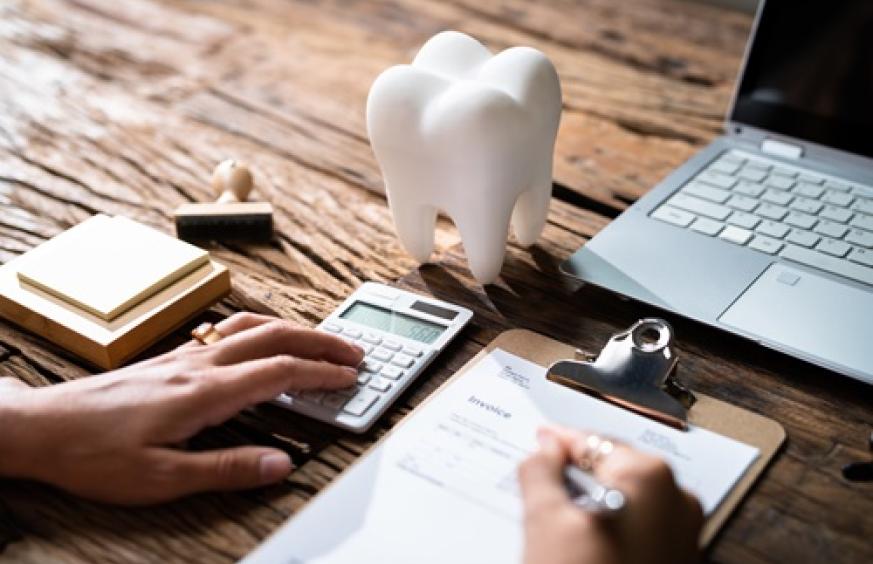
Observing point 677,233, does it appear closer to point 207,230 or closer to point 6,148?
point 207,230

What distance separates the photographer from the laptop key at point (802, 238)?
873 millimetres

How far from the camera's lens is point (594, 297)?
85cm

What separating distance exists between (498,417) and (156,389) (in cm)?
24

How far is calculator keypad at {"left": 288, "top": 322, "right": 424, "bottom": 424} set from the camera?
2.29ft

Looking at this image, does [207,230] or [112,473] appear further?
[207,230]

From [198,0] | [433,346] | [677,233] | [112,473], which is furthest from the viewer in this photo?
[198,0]

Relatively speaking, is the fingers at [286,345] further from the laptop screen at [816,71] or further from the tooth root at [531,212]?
the laptop screen at [816,71]

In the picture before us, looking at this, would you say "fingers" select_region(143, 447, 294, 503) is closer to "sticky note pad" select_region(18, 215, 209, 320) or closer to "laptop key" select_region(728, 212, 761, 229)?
"sticky note pad" select_region(18, 215, 209, 320)

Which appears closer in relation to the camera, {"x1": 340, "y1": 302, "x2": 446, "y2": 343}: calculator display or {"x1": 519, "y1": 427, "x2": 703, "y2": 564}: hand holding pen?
{"x1": 519, "y1": 427, "x2": 703, "y2": 564}: hand holding pen

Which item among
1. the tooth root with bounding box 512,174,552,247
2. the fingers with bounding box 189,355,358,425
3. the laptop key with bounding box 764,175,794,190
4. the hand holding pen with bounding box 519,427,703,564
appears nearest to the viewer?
the hand holding pen with bounding box 519,427,703,564

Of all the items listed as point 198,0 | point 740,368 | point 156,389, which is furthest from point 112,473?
point 198,0

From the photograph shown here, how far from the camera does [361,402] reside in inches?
27.5

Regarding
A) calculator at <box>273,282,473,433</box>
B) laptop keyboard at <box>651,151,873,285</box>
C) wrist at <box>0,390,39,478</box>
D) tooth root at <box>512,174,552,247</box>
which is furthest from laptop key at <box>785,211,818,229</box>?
wrist at <box>0,390,39,478</box>

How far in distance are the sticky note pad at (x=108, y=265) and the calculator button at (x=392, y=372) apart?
0.21m
